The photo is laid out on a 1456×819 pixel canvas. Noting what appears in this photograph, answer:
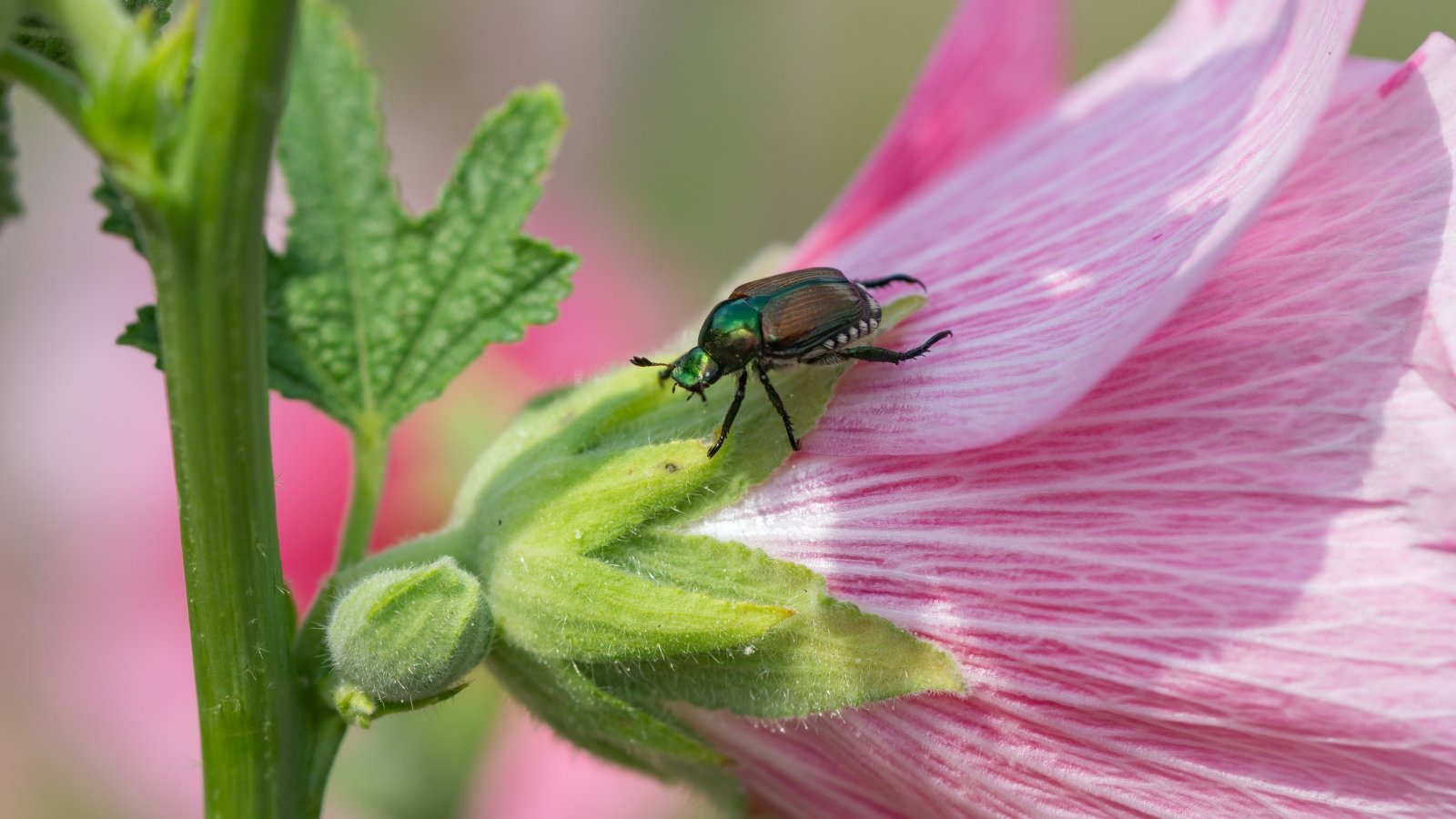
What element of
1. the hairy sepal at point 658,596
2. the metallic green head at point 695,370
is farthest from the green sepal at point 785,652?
the metallic green head at point 695,370

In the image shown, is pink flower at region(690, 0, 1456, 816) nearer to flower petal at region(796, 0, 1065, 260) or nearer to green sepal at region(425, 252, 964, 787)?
green sepal at region(425, 252, 964, 787)

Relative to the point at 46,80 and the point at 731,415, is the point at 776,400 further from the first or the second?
the point at 46,80

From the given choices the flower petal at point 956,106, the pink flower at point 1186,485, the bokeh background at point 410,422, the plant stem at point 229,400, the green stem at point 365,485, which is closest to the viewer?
the plant stem at point 229,400

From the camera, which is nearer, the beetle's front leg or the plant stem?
the plant stem

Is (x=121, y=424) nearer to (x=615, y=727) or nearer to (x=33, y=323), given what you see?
(x=33, y=323)

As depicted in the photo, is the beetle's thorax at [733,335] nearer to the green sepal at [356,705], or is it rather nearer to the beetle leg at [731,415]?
the beetle leg at [731,415]

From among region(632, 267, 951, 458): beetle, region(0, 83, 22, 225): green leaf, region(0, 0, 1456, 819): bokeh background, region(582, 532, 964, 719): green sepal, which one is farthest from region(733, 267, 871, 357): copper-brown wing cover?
region(0, 83, 22, 225): green leaf

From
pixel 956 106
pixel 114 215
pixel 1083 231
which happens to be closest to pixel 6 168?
pixel 114 215
